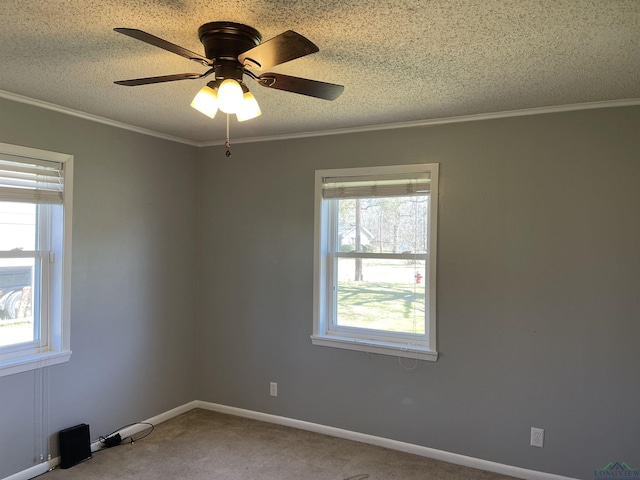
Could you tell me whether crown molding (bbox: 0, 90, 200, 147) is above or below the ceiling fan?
above

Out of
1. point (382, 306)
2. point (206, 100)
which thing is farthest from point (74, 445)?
point (206, 100)

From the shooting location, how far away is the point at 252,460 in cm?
326

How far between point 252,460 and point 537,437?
6.35ft

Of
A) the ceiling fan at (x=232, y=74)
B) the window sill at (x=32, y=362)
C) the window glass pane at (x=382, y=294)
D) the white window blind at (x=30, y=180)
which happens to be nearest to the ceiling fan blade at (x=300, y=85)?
the ceiling fan at (x=232, y=74)

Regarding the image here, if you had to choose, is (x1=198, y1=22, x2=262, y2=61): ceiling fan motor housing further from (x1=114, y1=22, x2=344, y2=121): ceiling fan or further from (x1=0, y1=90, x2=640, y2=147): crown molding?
(x1=0, y1=90, x2=640, y2=147): crown molding

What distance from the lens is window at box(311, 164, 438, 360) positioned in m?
3.40

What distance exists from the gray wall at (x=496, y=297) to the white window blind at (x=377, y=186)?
0.13 meters

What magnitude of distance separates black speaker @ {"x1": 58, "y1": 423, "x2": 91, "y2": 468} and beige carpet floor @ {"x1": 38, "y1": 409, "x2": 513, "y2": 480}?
54mm

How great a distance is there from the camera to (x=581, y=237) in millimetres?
2916

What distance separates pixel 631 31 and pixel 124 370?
3.81m

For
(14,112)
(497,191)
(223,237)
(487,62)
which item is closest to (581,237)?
(497,191)

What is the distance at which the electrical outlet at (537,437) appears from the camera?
3.01m

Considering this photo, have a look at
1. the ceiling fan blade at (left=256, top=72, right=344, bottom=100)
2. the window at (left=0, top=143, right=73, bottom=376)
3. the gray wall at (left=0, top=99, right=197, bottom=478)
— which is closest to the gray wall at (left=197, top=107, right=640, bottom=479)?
the gray wall at (left=0, top=99, right=197, bottom=478)

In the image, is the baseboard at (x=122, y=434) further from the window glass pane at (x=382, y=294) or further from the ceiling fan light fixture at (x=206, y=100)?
the ceiling fan light fixture at (x=206, y=100)
